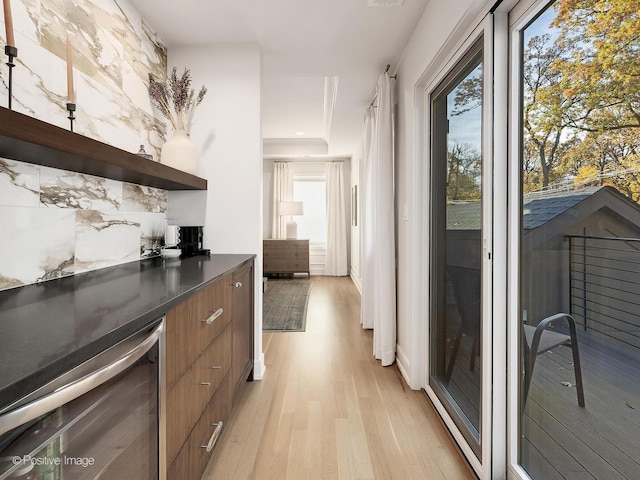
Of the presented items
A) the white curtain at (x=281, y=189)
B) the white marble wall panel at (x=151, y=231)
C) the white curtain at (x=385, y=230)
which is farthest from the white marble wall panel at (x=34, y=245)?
the white curtain at (x=281, y=189)

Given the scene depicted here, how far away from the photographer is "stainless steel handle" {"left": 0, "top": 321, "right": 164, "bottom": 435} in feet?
1.63

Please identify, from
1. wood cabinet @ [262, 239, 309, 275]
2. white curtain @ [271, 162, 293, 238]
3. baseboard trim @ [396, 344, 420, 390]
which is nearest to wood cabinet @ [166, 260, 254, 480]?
baseboard trim @ [396, 344, 420, 390]

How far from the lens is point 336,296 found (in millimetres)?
5289

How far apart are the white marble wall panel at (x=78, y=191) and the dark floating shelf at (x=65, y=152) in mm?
38

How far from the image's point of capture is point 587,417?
1.04 meters

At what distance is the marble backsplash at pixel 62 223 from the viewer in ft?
4.13

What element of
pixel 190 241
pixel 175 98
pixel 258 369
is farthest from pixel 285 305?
pixel 175 98

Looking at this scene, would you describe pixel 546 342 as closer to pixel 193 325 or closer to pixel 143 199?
pixel 193 325

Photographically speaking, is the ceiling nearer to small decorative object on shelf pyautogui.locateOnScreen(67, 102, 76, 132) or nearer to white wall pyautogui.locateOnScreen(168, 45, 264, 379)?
white wall pyautogui.locateOnScreen(168, 45, 264, 379)

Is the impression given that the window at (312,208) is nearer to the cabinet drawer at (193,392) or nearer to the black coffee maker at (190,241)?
the black coffee maker at (190,241)

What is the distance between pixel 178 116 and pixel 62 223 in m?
1.13

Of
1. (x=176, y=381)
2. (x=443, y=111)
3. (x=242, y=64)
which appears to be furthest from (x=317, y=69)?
(x=176, y=381)

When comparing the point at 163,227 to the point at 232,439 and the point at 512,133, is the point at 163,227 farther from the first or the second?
the point at 512,133

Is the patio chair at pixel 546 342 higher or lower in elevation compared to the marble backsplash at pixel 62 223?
lower
